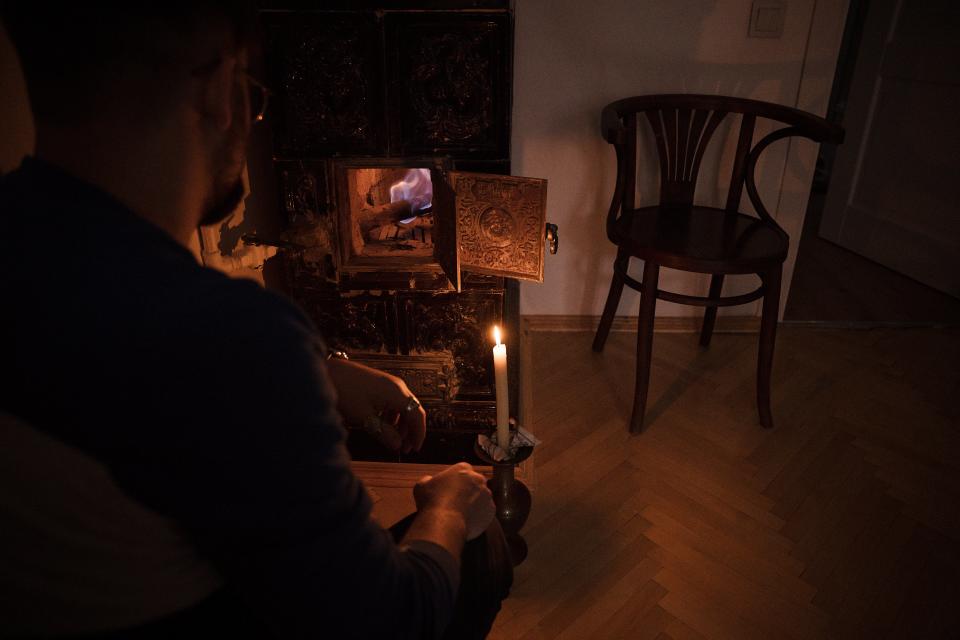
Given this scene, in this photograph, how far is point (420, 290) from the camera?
5.77ft

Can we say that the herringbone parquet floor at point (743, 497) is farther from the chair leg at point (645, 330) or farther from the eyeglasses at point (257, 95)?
the eyeglasses at point (257, 95)

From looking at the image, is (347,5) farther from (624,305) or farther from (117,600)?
(624,305)

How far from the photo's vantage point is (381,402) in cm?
113

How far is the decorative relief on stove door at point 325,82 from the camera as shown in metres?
1.56

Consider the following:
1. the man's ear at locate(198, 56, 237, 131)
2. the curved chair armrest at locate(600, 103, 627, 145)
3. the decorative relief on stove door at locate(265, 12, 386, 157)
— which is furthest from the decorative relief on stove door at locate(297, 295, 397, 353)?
the man's ear at locate(198, 56, 237, 131)

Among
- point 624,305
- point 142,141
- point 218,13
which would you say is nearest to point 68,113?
point 142,141

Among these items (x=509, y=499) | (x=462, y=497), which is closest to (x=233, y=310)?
(x=462, y=497)

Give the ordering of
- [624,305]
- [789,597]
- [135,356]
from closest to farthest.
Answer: [135,356], [789,597], [624,305]

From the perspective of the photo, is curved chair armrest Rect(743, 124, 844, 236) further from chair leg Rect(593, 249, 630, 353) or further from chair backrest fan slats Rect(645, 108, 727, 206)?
chair leg Rect(593, 249, 630, 353)

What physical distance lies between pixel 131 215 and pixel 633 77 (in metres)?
1.96

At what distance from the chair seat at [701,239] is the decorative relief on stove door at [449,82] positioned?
0.50 m

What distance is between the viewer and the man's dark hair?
0.57 metres

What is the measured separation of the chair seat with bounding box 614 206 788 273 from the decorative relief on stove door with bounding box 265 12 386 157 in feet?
2.54

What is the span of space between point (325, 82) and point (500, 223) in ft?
1.75
